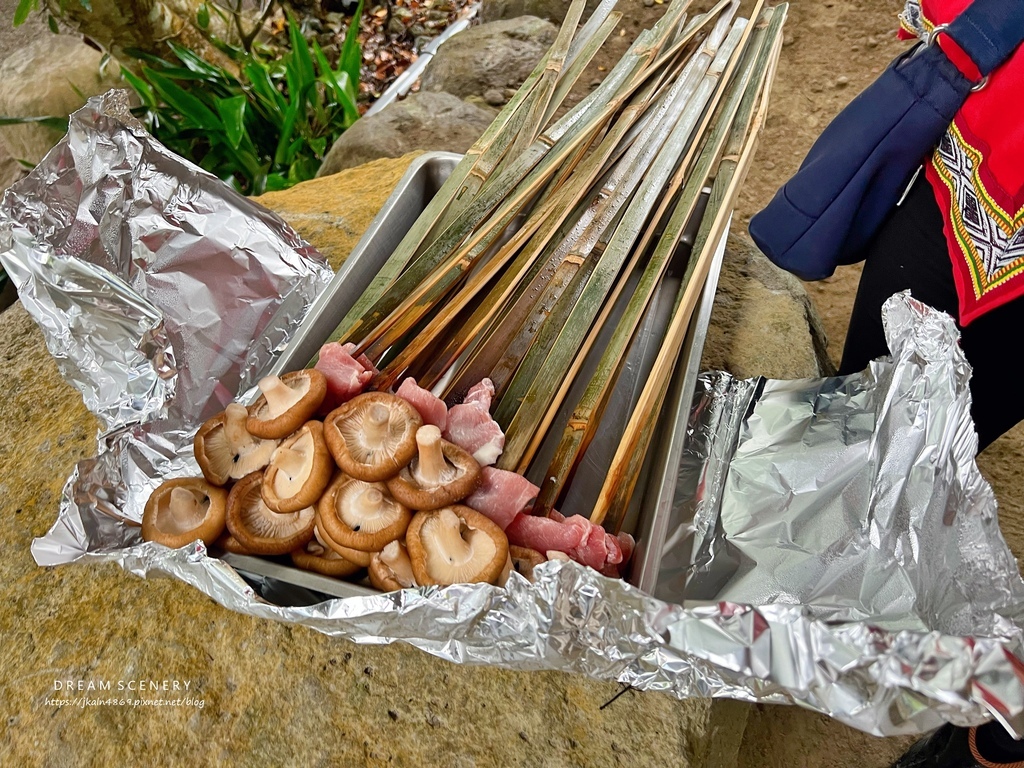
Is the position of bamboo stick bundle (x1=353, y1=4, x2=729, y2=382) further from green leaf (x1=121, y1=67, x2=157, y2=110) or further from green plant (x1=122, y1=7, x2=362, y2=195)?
green leaf (x1=121, y1=67, x2=157, y2=110)

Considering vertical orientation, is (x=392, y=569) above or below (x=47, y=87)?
above

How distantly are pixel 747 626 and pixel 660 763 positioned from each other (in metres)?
0.51

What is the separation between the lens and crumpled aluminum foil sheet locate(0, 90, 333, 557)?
120 cm

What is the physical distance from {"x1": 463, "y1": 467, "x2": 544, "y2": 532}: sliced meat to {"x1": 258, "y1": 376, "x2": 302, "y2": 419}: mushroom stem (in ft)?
1.10

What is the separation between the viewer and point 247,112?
3.10 metres

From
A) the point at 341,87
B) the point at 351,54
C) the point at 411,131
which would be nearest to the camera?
the point at 411,131

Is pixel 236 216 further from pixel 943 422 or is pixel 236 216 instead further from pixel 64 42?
pixel 64 42

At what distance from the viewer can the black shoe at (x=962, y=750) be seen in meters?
1.33

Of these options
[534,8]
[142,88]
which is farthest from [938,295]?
[534,8]

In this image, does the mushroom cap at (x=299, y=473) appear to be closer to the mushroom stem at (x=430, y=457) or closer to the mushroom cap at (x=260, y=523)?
the mushroom cap at (x=260, y=523)

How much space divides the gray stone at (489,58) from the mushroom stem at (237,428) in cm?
274

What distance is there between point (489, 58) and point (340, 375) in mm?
2822

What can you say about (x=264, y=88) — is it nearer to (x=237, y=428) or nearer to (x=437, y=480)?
(x=237, y=428)

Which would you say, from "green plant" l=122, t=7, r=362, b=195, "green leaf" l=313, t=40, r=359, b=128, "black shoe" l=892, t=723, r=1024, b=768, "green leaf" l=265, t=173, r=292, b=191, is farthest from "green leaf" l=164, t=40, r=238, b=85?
"black shoe" l=892, t=723, r=1024, b=768
